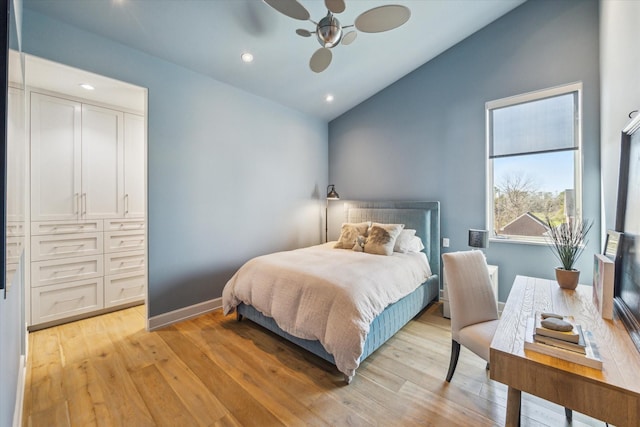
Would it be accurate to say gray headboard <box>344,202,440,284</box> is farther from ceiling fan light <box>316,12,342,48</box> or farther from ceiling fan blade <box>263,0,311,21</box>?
ceiling fan blade <box>263,0,311,21</box>

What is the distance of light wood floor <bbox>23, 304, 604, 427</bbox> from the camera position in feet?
5.32

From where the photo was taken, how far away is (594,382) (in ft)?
2.75

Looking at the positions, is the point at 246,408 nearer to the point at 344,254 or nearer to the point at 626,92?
the point at 344,254

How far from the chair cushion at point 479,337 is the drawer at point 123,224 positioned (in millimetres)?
3785

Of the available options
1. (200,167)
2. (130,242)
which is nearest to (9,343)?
(200,167)

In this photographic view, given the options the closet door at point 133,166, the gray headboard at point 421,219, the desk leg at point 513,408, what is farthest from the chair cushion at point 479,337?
the closet door at point 133,166

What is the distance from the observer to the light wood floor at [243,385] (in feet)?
5.32

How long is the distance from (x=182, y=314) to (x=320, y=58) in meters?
3.07

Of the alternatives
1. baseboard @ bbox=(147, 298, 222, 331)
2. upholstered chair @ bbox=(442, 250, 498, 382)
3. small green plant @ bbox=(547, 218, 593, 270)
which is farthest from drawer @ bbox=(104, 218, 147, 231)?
small green plant @ bbox=(547, 218, 593, 270)

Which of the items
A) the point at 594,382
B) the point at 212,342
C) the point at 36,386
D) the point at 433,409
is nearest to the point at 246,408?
the point at 212,342

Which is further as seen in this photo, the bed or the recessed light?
the recessed light

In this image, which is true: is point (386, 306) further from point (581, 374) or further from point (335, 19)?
point (335, 19)

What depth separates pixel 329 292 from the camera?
6.73 ft

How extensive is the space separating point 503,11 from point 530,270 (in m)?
2.97
